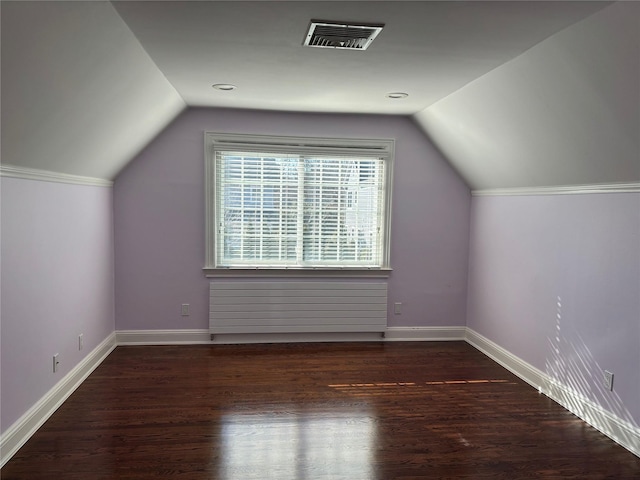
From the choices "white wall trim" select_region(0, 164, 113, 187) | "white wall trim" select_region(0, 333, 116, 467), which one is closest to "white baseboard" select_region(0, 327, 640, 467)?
"white wall trim" select_region(0, 333, 116, 467)

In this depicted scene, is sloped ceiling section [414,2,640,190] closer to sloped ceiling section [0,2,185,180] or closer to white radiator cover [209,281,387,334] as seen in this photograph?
white radiator cover [209,281,387,334]

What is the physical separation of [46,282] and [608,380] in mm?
3750

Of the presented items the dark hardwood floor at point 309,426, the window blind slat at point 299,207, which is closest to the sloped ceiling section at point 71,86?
the window blind slat at point 299,207

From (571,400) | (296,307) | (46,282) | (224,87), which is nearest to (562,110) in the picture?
(571,400)

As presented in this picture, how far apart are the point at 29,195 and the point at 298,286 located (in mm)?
2572

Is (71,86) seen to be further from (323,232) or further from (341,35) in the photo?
→ (323,232)

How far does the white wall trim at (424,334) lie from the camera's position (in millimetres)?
4977

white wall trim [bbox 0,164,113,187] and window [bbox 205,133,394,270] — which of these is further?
window [bbox 205,133,394,270]

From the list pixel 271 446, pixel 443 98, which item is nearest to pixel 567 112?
pixel 443 98

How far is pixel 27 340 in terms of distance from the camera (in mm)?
2816

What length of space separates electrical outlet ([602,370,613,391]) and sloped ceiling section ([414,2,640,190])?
125cm

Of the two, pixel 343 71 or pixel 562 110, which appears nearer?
pixel 562 110

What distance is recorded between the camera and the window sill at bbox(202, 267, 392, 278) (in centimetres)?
467

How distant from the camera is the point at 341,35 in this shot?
2516mm
